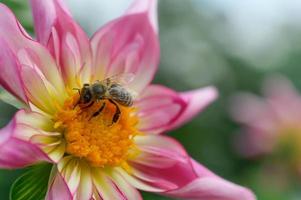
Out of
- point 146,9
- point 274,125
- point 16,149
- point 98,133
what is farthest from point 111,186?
point 274,125

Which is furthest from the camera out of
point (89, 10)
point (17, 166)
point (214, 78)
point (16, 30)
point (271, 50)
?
point (271, 50)

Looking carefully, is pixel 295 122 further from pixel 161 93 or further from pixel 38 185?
pixel 38 185

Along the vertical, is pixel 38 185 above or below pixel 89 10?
above

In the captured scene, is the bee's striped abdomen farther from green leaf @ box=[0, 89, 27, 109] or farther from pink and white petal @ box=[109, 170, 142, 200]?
green leaf @ box=[0, 89, 27, 109]

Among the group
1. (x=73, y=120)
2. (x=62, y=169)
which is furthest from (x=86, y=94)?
(x=62, y=169)

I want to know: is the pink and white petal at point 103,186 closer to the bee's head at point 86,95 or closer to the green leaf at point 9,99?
the bee's head at point 86,95

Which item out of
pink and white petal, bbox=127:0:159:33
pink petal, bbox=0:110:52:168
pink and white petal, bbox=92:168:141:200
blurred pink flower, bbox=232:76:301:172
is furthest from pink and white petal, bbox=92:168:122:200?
blurred pink flower, bbox=232:76:301:172
